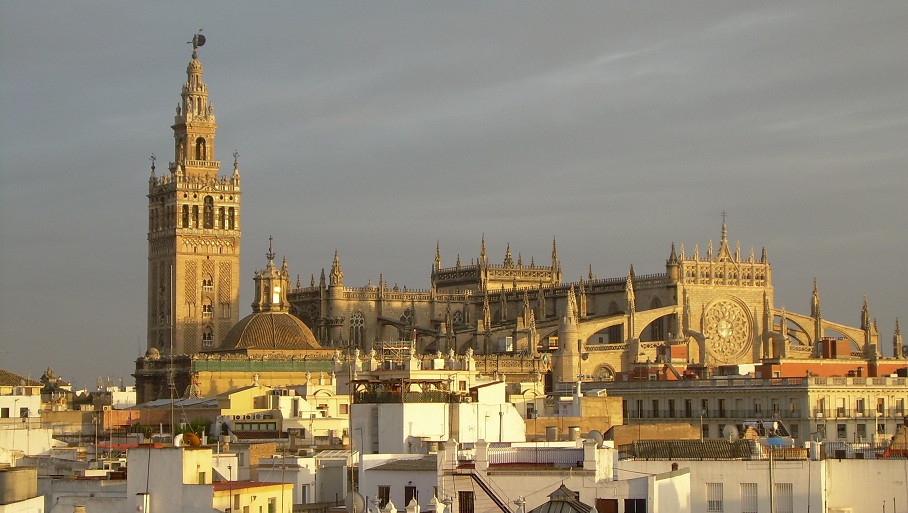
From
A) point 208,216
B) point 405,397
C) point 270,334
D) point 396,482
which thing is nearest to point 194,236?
point 208,216

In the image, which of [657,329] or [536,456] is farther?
[657,329]

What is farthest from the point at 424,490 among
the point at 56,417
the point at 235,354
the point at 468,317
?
the point at 468,317

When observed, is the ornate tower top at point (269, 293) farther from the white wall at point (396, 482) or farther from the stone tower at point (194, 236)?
the white wall at point (396, 482)

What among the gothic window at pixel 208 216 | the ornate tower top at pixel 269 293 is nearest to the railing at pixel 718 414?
the ornate tower top at pixel 269 293

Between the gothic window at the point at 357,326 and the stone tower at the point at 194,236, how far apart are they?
699 centimetres

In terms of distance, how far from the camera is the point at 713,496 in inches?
1355

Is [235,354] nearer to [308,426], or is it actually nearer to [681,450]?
[308,426]

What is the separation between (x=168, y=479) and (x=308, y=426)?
89.7 ft

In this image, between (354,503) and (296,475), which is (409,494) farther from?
(296,475)

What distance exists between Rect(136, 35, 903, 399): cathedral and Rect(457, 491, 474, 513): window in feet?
196

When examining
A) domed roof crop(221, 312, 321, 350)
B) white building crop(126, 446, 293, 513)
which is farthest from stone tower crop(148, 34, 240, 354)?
white building crop(126, 446, 293, 513)

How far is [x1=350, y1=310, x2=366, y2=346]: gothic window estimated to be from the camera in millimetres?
115188

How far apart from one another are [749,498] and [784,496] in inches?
22.1

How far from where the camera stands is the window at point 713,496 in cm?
3434
